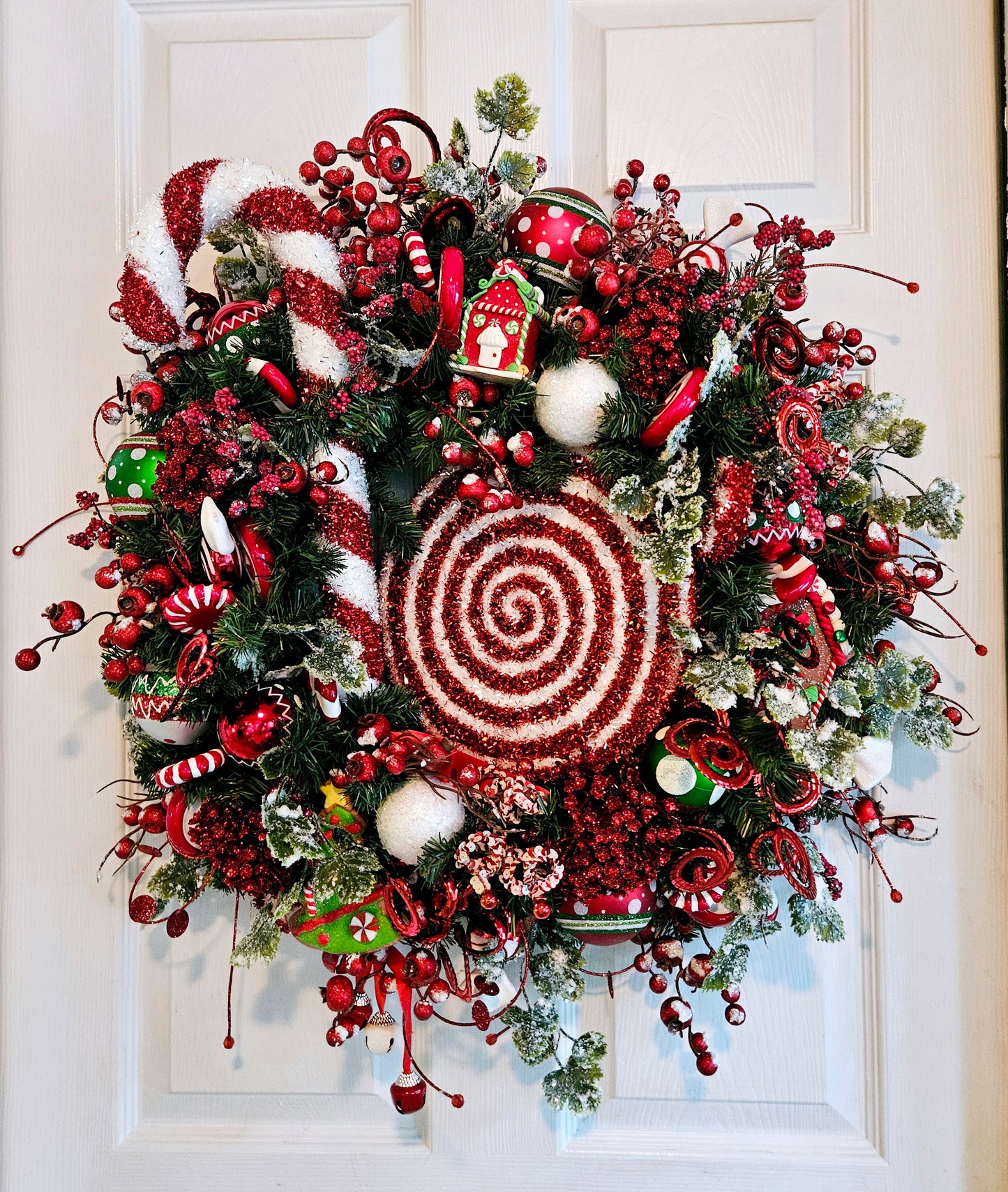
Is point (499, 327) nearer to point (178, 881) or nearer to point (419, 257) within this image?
point (419, 257)

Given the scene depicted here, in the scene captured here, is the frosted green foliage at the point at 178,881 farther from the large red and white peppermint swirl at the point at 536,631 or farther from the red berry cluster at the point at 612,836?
the red berry cluster at the point at 612,836

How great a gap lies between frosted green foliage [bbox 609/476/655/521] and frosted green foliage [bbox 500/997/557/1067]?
0.67 metres

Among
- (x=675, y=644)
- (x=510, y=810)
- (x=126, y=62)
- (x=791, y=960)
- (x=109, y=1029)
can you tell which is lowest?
(x=109, y=1029)

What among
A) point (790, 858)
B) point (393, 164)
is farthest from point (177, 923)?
point (393, 164)

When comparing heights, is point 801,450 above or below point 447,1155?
above

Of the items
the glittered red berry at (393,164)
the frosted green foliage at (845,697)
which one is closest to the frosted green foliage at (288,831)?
the frosted green foliage at (845,697)

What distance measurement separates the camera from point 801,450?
3.11 ft

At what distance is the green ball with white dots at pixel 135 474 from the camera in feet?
3.28

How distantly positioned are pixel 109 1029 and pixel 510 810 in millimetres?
837

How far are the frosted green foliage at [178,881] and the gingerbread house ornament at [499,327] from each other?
2.44 ft

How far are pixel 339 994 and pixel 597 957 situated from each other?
415 millimetres

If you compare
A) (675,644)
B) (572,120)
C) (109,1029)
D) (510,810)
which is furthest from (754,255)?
(109,1029)

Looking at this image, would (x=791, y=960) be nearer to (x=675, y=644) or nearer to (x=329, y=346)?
(x=675, y=644)

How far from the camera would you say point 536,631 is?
1042 millimetres
